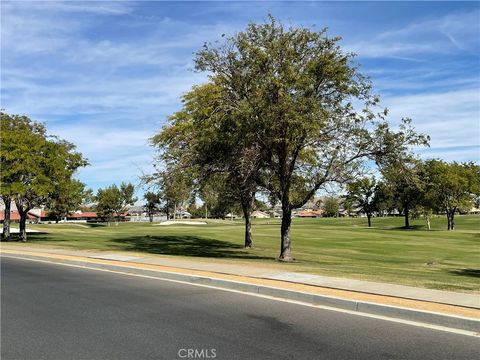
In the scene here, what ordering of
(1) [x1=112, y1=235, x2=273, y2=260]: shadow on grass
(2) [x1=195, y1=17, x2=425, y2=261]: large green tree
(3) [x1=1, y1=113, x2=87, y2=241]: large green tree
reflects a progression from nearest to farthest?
(2) [x1=195, y1=17, x2=425, y2=261]: large green tree
(1) [x1=112, y1=235, x2=273, y2=260]: shadow on grass
(3) [x1=1, y1=113, x2=87, y2=241]: large green tree

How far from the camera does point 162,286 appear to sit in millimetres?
11000

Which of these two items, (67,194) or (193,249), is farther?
(67,194)

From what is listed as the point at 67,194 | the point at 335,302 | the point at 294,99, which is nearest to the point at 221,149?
the point at 294,99

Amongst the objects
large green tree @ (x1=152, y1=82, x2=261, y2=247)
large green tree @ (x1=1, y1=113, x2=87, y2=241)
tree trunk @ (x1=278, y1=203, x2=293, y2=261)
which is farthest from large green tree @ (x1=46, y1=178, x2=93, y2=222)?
tree trunk @ (x1=278, y1=203, x2=293, y2=261)

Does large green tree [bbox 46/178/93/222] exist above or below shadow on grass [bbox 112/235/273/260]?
above

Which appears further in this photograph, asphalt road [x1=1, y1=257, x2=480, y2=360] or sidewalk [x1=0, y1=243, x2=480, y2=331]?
sidewalk [x1=0, y1=243, x2=480, y2=331]

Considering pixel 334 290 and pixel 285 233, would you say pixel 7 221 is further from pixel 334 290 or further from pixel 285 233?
pixel 334 290

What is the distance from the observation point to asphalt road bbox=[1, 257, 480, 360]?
592 centimetres

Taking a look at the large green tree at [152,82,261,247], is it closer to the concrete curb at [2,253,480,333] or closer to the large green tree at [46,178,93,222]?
the concrete curb at [2,253,480,333]

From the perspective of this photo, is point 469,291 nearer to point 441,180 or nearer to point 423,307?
point 423,307

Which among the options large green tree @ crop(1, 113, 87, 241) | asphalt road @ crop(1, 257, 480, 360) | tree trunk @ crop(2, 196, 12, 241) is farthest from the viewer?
tree trunk @ crop(2, 196, 12, 241)

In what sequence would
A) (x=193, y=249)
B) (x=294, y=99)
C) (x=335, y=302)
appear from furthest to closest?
(x=193, y=249), (x=294, y=99), (x=335, y=302)

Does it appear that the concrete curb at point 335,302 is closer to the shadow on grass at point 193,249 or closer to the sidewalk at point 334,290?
the sidewalk at point 334,290

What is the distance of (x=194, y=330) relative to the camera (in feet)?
22.8
